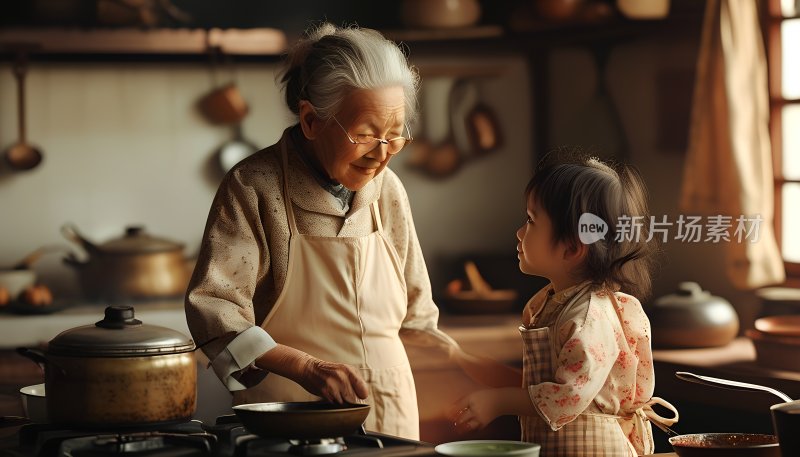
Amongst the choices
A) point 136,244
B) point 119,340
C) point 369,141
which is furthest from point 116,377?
point 136,244

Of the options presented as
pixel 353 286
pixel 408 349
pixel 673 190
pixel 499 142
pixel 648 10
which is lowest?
pixel 408 349

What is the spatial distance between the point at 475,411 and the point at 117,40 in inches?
104

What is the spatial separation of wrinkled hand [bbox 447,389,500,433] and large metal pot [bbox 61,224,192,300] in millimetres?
2325

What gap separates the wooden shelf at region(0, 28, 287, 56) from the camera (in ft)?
12.2

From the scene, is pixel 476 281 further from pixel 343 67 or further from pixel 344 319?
pixel 343 67

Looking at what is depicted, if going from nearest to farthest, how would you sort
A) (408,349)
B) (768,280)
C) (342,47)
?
(342,47) < (768,280) < (408,349)

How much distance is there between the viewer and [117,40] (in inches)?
147

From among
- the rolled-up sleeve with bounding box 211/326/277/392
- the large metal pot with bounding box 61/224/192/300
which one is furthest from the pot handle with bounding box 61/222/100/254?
the rolled-up sleeve with bounding box 211/326/277/392

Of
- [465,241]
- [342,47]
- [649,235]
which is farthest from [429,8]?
[649,235]

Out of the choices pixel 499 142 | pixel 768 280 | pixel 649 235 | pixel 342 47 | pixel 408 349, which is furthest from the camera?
pixel 499 142

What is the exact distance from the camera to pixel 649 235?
1.65 meters

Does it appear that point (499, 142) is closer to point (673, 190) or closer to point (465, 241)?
point (465, 241)

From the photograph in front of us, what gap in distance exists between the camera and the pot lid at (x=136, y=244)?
3672 mm

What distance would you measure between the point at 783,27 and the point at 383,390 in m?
2.03
